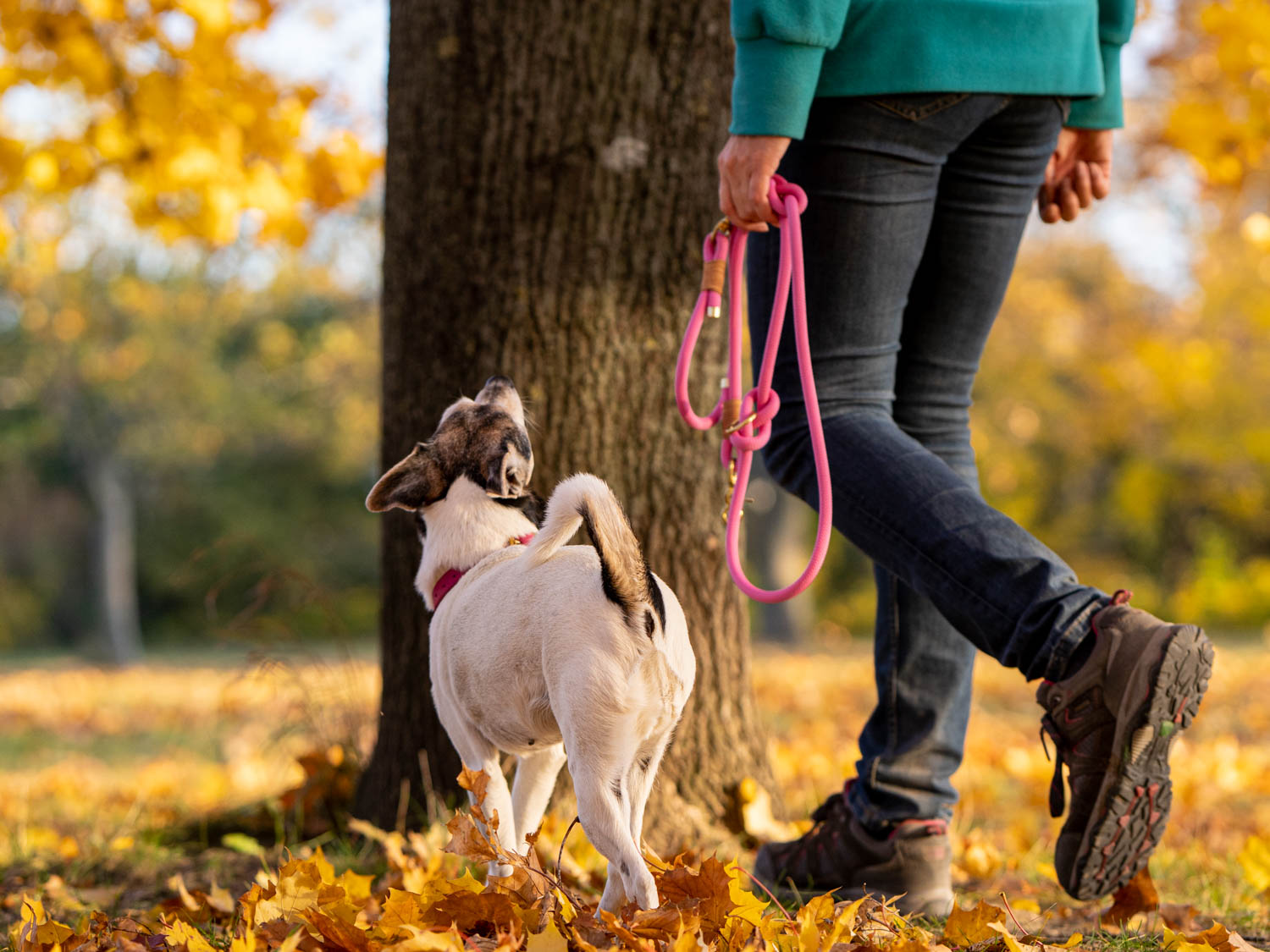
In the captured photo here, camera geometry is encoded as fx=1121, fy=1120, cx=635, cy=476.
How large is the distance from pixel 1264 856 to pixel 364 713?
227 cm

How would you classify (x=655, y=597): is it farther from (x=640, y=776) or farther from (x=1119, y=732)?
(x=1119, y=732)

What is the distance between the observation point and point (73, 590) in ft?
76.7

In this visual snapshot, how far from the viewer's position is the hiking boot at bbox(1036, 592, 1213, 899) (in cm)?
172

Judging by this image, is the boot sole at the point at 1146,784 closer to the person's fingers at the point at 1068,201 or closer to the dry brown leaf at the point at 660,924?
the dry brown leaf at the point at 660,924

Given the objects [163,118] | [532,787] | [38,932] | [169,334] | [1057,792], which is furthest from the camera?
[169,334]

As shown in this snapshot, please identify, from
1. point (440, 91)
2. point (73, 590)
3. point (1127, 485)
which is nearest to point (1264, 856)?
point (440, 91)

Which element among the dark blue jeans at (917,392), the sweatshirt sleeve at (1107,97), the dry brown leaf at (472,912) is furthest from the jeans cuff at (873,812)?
the sweatshirt sleeve at (1107,97)

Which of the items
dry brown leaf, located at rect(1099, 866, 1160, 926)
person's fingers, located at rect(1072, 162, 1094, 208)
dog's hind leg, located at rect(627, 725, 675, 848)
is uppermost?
person's fingers, located at rect(1072, 162, 1094, 208)

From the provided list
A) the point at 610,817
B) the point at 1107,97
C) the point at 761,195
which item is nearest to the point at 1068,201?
the point at 1107,97

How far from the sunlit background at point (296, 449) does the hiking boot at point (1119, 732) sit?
0.53 metres

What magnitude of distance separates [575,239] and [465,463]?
900mm

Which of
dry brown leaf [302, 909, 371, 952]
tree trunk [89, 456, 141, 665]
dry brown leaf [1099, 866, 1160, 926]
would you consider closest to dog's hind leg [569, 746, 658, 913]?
dry brown leaf [302, 909, 371, 952]

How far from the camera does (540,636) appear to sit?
5.02ft

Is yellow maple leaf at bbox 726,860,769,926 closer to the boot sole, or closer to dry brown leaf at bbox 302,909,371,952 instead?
dry brown leaf at bbox 302,909,371,952
